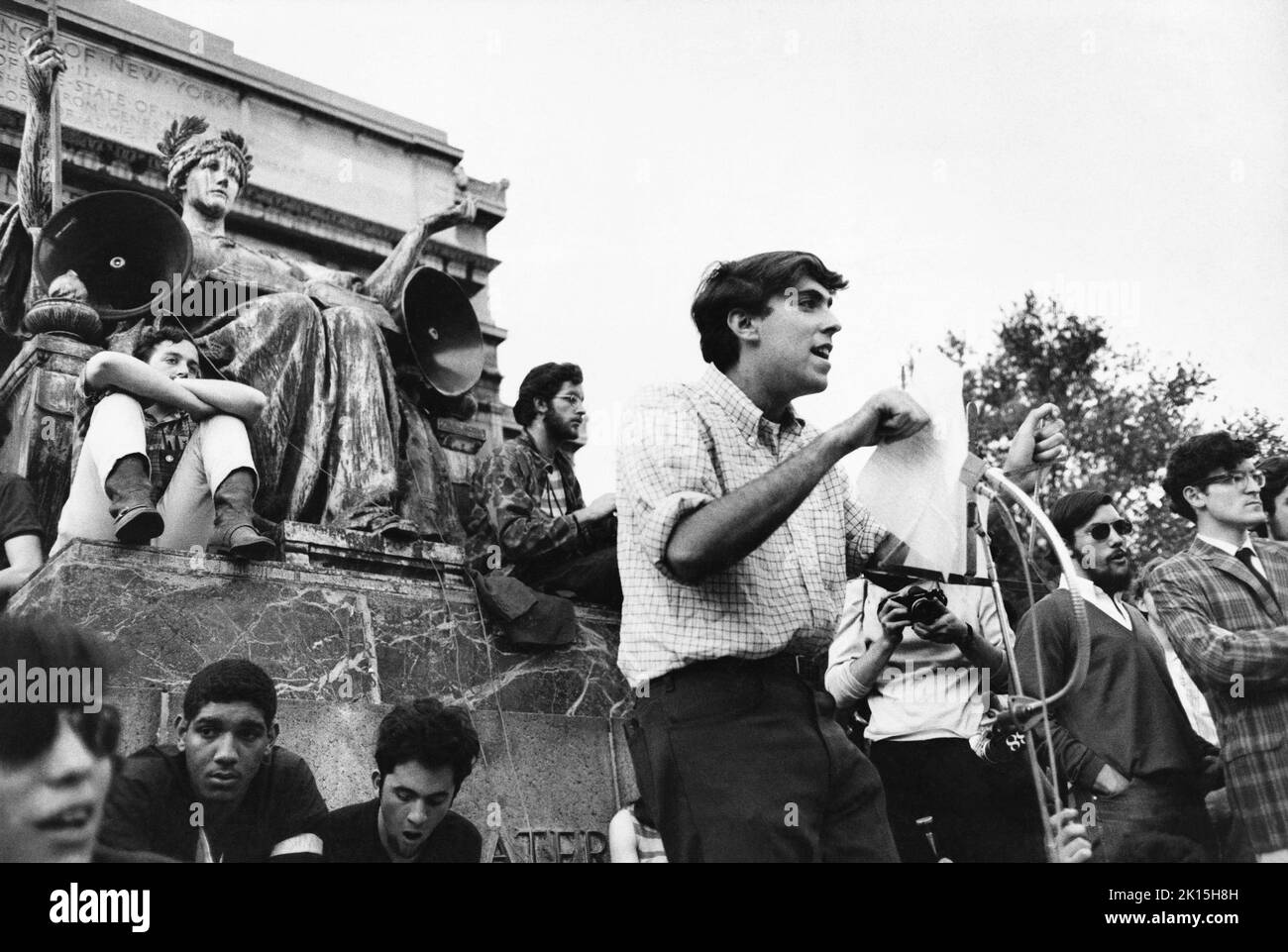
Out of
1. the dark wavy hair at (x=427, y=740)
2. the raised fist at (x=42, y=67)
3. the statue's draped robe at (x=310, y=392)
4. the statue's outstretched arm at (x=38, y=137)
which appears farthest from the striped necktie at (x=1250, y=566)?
the raised fist at (x=42, y=67)

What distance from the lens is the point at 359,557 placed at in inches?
175

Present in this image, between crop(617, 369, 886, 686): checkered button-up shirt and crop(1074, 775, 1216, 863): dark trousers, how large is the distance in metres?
1.23

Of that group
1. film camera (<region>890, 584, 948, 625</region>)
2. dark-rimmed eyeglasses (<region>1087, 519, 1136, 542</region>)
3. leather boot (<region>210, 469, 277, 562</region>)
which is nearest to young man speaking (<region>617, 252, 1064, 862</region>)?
film camera (<region>890, 584, 948, 625</region>)

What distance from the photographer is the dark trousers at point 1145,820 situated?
3822 millimetres

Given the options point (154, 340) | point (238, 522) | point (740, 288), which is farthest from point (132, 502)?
point (740, 288)

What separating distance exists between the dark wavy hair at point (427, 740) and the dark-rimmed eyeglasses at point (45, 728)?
0.64 m

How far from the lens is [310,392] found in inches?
201

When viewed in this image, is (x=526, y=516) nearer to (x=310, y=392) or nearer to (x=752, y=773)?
(x=310, y=392)

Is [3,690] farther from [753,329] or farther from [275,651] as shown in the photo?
[753,329]

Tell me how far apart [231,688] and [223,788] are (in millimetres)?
246

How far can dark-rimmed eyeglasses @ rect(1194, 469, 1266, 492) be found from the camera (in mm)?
4418

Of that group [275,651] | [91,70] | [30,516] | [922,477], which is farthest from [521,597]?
[91,70]

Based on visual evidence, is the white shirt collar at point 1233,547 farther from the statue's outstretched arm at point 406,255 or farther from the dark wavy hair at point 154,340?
the dark wavy hair at point 154,340
